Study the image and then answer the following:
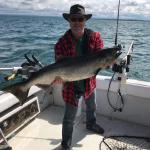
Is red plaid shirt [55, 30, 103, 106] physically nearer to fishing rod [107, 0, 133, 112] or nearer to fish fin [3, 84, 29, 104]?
fish fin [3, 84, 29, 104]

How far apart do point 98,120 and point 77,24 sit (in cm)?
218

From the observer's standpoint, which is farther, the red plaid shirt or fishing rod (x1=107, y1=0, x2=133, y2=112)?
fishing rod (x1=107, y1=0, x2=133, y2=112)

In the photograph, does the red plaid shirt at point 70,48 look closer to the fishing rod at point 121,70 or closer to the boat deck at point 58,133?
the fishing rod at point 121,70

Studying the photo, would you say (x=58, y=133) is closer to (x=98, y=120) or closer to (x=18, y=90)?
(x=98, y=120)

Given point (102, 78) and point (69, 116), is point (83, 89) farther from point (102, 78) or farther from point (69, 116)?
point (102, 78)

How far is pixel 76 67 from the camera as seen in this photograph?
3.31 m

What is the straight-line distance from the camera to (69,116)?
388cm

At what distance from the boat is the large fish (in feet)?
3.82

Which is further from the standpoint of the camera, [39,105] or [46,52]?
[46,52]

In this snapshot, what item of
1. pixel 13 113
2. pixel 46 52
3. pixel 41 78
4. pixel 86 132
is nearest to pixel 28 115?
pixel 13 113

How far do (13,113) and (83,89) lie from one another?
4.02 ft

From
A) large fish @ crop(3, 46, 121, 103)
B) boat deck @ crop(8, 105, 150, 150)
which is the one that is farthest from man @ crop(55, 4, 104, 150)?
boat deck @ crop(8, 105, 150, 150)

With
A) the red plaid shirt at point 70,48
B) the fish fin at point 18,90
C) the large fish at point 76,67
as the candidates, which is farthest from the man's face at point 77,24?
the fish fin at point 18,90

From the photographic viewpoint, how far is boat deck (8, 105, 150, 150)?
4.30 meters
